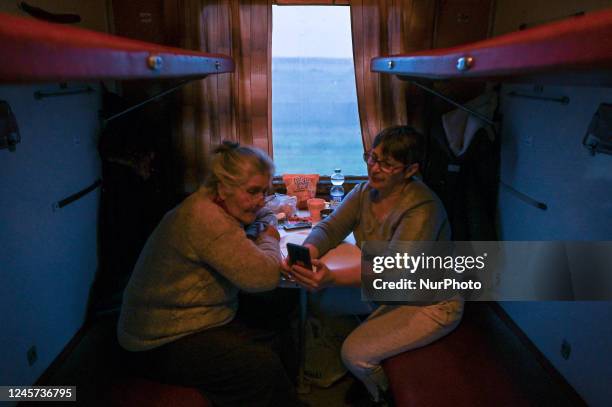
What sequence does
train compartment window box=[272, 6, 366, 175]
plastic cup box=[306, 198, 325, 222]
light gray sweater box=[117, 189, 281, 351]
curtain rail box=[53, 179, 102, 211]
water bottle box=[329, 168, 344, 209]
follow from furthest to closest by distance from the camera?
1. train compartment window box=[272, 6, 366, 175]
2. water bottle box=[329, 168, 344, 209]
3. plastic cup box=[306, 198, 325, 222]
4. curtain rail box=[53, 179, 102, 211]
5. light gray sweater box=[117, 189, 281, 351]

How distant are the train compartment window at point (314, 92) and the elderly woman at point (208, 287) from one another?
163 centimetres

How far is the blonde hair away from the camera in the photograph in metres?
1.51

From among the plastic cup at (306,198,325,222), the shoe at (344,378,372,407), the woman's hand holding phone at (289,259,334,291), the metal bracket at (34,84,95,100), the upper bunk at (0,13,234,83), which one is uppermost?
the metal bracket at (34,84,95,100)

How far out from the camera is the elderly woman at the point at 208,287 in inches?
57.8

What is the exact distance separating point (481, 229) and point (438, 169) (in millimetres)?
462

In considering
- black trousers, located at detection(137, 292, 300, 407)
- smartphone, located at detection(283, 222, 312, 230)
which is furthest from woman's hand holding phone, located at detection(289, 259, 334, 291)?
smartphone, located at detection(283, 222, 312, 230)

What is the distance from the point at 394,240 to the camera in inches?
70.8

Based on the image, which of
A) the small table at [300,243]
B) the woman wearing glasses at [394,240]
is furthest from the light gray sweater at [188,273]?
the small table at [300,243]

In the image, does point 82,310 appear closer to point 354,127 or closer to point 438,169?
point 354,127

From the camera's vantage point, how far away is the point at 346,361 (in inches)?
71.3

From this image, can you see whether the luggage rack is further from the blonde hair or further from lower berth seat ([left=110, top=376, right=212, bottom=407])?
lower berth seat ([left=110, top=376, right=212, bottom=407])

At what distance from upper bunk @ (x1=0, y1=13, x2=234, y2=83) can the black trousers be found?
3.17 ft

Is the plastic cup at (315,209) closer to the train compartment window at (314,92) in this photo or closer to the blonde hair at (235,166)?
the train compartment window at (314,92)

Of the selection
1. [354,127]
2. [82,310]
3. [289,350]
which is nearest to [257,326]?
[289,350]
